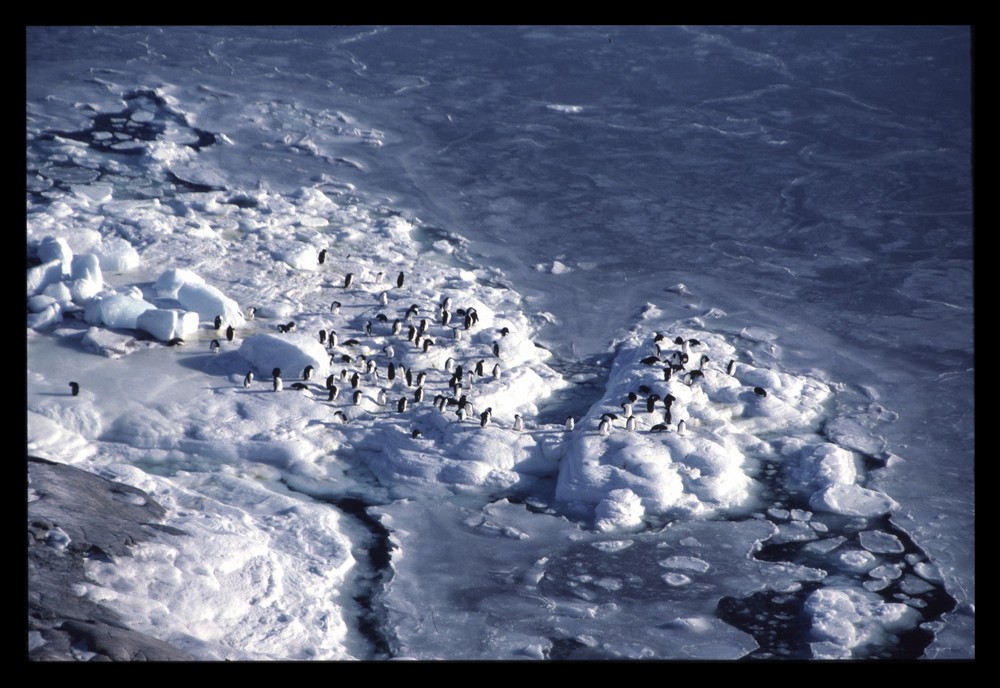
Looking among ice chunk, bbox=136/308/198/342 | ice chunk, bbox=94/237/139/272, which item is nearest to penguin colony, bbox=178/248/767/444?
ice chunk, bbox=136/308/198/342

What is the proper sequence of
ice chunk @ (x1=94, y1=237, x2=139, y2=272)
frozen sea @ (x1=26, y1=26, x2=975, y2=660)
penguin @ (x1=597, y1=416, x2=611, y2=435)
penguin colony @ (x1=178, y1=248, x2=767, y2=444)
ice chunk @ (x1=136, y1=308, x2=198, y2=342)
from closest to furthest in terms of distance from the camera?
frozen sea @ (x1=26, y1=26, x2=975, y2=660) → penguin @ (x1=597, y1=416, x2=611, y2=435) → penguin colony @ (x1=178, y1=248, x2=767, y2=444) → ice chunk @ (x1=136, y1=308, x2=198, y2=342) → ice chunk @ (x1=94, y1=237, x2=139, y2=272)

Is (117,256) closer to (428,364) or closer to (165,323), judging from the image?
(165,323)

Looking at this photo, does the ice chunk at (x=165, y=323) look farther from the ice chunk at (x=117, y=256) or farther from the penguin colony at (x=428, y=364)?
the ice chunk at (x=117, y=256)

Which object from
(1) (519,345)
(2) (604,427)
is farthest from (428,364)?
(2) (604,427)

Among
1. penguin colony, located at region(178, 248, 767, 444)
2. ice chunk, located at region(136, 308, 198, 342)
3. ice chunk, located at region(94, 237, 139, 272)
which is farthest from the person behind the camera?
ice chunk, located at region(94, 237, 139, 272)

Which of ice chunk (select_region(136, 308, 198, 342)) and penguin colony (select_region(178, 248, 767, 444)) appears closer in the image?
penguin colony (select_region(178, 248, 767, 444))

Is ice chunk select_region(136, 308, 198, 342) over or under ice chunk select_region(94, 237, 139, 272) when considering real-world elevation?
under

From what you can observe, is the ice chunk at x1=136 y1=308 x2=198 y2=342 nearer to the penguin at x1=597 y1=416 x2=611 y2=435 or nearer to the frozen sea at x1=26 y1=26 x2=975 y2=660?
the frozen sea at x1=26 y1=26 x2=975 y2=660
